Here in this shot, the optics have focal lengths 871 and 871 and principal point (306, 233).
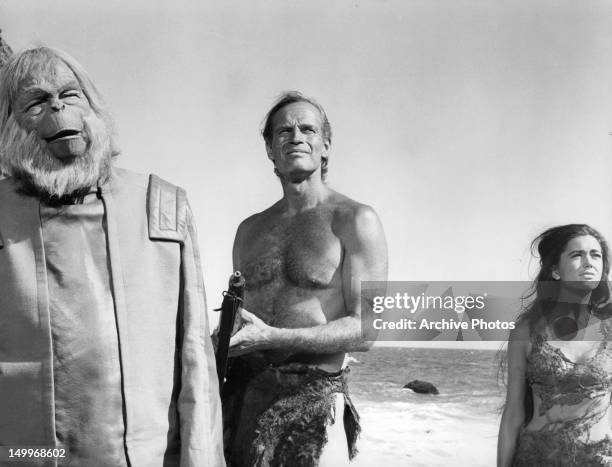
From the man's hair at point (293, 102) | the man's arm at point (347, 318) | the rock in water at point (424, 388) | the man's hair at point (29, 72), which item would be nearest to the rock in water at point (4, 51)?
the man's hair at point (293, 102)

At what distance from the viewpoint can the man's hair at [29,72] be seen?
2.33m

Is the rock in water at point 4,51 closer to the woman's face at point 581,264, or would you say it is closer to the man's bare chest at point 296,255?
the man's bare chest at point 296,255

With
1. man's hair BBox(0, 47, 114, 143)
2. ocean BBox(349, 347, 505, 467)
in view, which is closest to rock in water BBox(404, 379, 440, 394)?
ocean BBox(349, 347, 505, 467)

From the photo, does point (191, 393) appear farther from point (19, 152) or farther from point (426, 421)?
point (426, 421)

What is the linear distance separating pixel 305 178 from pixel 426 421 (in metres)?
4.30

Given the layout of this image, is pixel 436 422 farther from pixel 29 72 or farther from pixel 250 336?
pixel 29 72

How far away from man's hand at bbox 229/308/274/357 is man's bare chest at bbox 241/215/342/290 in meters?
0.24

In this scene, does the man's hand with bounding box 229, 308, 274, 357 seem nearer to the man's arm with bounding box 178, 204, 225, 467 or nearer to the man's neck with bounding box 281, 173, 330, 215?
the man's neck with bounding box 281, 173, 330, 215

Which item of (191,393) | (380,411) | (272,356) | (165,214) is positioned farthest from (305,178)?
(380,411)

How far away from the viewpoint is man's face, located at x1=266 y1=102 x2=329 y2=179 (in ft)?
11.0

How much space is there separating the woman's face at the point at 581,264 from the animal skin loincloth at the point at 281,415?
95 centimetres

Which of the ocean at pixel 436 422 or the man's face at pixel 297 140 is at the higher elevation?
the man's face at pixel 297 140

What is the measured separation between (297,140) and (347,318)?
73 cm

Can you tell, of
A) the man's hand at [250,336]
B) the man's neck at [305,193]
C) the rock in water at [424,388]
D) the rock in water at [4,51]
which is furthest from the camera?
the rock in water at [424,388]
